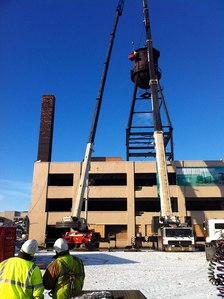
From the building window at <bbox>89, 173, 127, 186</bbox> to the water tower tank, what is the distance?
14.9 meters

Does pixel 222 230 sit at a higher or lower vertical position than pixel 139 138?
lower

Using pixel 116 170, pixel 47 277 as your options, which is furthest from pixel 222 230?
pixel 116 170

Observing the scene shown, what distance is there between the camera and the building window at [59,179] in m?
46.9

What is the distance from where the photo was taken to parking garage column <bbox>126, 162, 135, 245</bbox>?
4238 centimetres

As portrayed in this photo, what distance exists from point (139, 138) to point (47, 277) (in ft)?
138

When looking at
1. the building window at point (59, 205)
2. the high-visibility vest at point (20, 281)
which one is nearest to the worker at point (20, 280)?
the high-visibility vest at point (20, 281)

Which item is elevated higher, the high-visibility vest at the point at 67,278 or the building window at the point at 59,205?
the building window at the point at 59,205

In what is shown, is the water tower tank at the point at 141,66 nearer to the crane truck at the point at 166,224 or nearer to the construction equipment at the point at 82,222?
the construction equipment at the point at 82,222

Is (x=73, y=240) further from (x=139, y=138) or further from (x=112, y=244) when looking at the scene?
(x=139, y=138)

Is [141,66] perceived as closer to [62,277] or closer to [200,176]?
[200,176]

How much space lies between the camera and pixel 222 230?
2098 centimetres

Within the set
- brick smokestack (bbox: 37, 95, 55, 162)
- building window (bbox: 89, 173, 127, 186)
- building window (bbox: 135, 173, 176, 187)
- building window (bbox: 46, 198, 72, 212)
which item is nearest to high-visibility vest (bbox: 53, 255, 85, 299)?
building window (bbox: 89, 173, 127, 186)

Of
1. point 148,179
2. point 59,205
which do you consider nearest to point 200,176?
point 148,179

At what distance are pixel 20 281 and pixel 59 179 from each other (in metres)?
47.3
